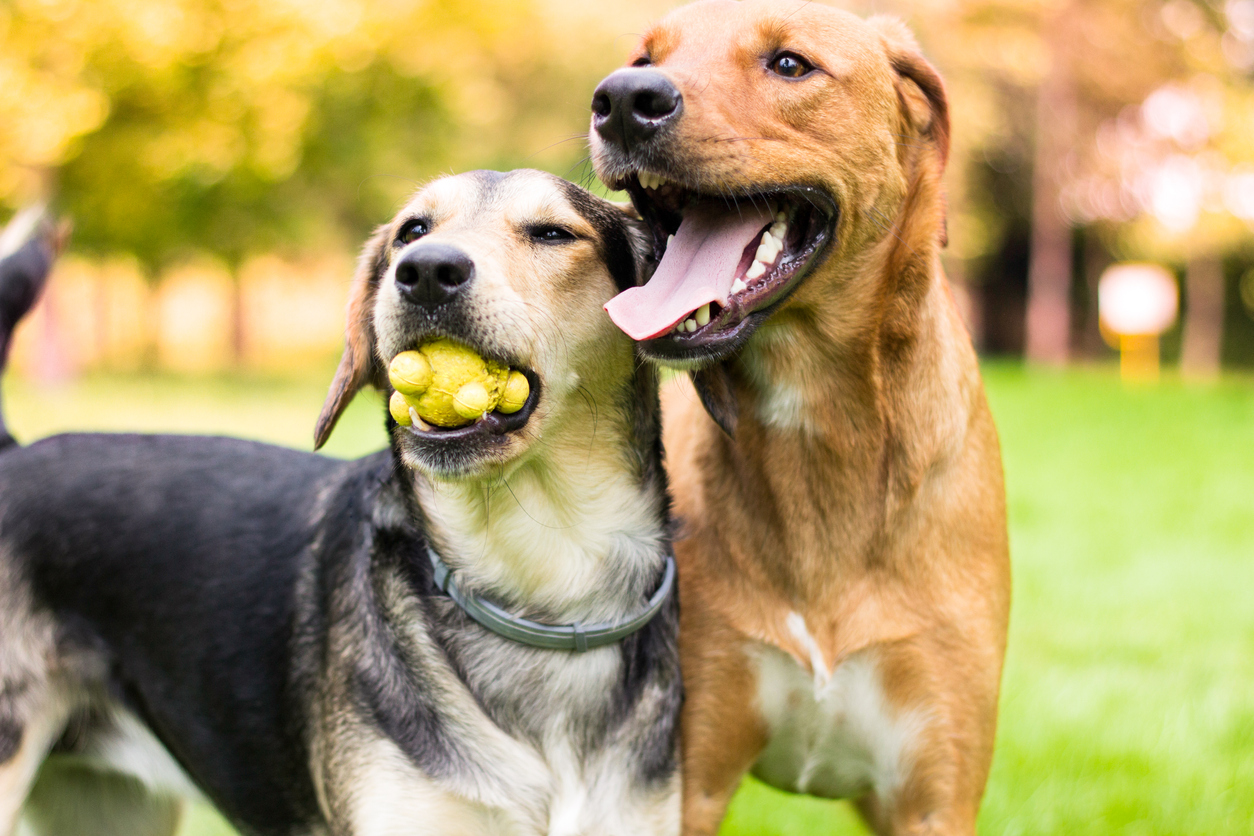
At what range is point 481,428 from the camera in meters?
2.93

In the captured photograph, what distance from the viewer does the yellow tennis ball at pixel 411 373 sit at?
285cm

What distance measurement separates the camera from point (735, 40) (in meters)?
3.26

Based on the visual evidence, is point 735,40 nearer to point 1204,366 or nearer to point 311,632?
point 311,632

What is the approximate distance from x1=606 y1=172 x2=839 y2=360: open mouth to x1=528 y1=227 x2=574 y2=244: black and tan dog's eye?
207 mm

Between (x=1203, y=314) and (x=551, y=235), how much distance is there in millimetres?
28630

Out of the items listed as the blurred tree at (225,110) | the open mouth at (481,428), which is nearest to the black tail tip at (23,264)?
the open mouth at (481,428)

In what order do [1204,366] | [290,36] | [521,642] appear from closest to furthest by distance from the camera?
1. [521,642]
2. [290,36]
3. [1204,366]

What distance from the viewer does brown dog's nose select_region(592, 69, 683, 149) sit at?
2.94m

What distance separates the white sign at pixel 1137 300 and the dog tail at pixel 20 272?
25.8 meters

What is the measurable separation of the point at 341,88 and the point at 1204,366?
68.2ft

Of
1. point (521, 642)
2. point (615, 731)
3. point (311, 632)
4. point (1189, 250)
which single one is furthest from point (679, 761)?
point (1189, 250)

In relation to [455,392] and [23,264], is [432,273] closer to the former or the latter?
[455,392]

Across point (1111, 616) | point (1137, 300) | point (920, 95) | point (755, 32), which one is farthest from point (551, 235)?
point (1137, 300)

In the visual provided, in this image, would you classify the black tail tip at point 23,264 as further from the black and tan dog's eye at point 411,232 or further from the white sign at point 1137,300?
the white sign at point 1137,300
